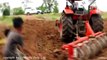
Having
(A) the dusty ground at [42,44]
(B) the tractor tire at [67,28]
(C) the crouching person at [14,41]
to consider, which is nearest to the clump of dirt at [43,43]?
(A) the dusty ground at [42,44]

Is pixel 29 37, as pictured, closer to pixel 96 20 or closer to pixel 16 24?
pixel 96 20

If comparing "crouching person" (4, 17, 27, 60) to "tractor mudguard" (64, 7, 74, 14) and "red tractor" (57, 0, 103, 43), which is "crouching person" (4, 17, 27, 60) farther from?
"tractor mudguard" (64, 7, 74, 14)

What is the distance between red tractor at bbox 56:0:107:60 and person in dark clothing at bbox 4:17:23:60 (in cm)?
428

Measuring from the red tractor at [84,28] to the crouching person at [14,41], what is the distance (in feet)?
14.0

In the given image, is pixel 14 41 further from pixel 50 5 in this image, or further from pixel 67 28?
pixel 50 5

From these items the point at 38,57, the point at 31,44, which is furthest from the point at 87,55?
the point at 31,44

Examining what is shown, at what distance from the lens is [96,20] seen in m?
13.3

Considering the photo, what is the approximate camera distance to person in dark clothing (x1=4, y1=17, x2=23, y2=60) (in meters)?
6.44

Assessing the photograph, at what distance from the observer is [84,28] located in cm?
1307

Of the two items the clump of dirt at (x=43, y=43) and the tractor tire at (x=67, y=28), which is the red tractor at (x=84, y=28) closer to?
the tractor tire at (x=67, y=28)

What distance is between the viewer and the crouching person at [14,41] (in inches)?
254

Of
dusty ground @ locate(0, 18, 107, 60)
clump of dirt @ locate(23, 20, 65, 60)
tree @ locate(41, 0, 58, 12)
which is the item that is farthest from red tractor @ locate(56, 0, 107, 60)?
tree @ locate(41, 0, 58, 12)

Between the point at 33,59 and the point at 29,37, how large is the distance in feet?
9.32

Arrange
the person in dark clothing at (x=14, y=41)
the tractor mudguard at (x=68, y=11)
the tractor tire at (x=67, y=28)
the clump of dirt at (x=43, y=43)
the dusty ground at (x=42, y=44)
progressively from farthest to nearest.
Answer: the tractor mudguard at (x=68, y=11) → the tractor tire at (x=67, y=28) → the clump of dirt at (x=43, y=43) → the dusty ground at (x=42, y=44) → the person in dark clothing at (x=14, y=41)
